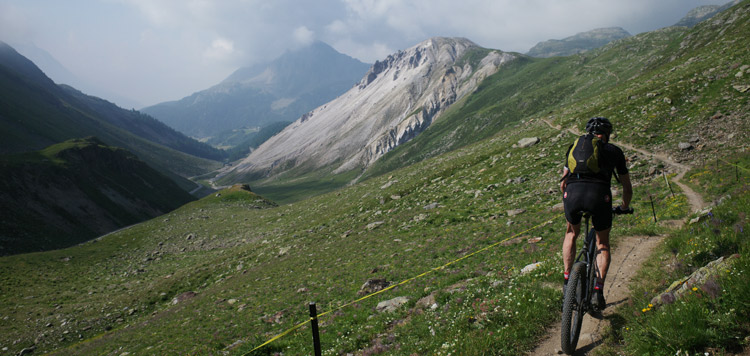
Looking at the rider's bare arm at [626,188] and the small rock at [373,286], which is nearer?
the rider's bare arm at [626,188]

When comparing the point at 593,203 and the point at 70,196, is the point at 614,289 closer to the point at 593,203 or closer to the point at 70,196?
the point at 593,203

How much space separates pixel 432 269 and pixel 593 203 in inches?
404

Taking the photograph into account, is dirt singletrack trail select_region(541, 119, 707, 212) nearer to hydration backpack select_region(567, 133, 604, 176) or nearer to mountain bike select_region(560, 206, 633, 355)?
hydration backpack select_region(567, 133, 604, 176)

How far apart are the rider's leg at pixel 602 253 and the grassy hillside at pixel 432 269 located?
869 mm

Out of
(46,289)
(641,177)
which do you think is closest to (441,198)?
(641,177)

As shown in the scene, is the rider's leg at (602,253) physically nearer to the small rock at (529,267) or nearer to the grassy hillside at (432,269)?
the grassy hillside at (432,269)

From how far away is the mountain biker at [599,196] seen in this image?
703 cm

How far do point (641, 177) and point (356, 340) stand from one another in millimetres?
22160

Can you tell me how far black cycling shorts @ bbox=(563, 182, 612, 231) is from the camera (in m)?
7.00

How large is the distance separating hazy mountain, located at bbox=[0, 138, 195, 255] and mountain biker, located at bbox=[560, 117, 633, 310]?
88.0 m

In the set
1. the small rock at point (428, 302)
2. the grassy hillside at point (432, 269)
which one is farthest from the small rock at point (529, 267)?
the small rock at point (428, 302)

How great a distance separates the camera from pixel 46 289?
3372 cm

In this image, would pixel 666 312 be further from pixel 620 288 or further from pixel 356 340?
pixel 356 340

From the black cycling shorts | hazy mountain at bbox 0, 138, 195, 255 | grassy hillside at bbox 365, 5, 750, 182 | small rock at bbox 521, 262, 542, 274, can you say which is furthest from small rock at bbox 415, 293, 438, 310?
hazy mountain at bbox 0, 138, 195, 255
